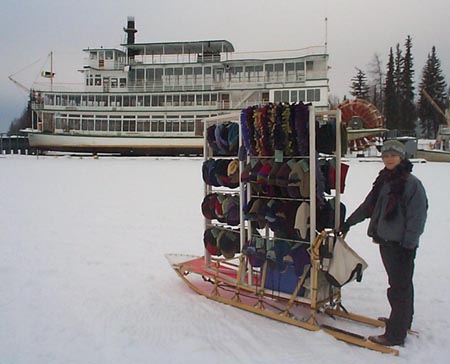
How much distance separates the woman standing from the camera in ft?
11.3

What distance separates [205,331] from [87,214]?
260 inches

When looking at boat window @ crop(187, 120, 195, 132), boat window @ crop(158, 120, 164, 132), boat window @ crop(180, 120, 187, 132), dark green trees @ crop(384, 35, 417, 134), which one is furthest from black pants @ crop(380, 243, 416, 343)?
dark green trees @ crop(384, 35, 417, 134)

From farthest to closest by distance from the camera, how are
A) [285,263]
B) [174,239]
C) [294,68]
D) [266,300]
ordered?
[294,68], [174,239], [266,300], [285,263]

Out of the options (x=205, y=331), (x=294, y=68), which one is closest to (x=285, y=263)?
(x=205, y=331)

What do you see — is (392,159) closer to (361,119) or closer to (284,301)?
(284,301)

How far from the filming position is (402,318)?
356cm

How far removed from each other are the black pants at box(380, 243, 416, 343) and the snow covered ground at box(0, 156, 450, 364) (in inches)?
6.9

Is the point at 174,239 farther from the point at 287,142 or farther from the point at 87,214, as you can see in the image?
the point at 287,142

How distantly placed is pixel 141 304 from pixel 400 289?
2.62m

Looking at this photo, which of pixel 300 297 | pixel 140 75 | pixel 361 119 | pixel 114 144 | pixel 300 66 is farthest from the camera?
pixel 140 75

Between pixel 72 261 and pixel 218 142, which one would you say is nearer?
pixel 218 142

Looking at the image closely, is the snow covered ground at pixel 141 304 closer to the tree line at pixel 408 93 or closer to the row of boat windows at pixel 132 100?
the row of boat windows at pixel 132 100

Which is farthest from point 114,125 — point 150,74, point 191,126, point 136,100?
point 191,126

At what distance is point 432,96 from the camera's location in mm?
54500
